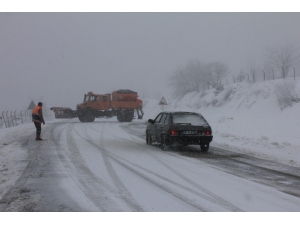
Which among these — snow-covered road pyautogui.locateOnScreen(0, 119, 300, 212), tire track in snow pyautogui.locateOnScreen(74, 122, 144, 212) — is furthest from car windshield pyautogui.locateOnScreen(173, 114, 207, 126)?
tire track in snow pyautogui.locateOnScreen(74, 122, 144, 212)

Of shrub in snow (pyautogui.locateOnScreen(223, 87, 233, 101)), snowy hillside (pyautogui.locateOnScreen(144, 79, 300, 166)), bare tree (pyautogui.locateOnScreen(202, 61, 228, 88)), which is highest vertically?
bare tree (pyautogui.locateOnScreen(202, 61, 228, 88))

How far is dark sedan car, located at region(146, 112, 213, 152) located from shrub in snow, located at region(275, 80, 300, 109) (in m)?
14.9

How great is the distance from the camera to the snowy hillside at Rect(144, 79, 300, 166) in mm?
14041

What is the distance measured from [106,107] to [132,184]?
2994cm

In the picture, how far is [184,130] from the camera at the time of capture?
1275 cm

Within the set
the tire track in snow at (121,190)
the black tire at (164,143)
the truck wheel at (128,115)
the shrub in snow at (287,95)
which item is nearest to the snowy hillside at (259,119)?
the shrub in snow at (287,95)

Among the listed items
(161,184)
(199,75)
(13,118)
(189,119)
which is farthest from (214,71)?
(161,184)

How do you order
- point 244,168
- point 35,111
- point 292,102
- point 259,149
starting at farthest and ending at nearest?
1. point 292,102
2. point 35,111
3. point 259,149
4. point 244,168

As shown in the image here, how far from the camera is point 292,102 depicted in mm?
25922

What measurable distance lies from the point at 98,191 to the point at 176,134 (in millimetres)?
6175

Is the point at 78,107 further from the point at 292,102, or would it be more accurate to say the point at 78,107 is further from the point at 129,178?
the point at 129,178

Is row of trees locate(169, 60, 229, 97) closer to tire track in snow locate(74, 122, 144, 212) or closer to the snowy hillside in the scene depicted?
the snowy hillside

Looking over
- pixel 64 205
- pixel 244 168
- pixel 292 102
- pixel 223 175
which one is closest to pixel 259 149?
pixel 244 168

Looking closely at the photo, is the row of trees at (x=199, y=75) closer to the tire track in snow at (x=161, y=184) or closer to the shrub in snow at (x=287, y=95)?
the shrub in snow at (x=287, y=95)
